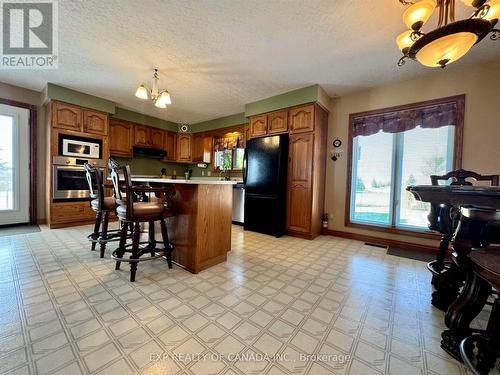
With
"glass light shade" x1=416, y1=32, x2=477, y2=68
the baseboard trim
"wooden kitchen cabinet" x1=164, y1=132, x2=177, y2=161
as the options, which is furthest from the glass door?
"glass light shade" x1=416, y1=32, x2=477, y2=68

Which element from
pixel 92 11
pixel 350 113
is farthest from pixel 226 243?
pixel 350 113

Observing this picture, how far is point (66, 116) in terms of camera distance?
3.66m

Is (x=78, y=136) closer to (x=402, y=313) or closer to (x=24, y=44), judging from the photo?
(x=24, y=44)

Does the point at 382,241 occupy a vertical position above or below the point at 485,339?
below

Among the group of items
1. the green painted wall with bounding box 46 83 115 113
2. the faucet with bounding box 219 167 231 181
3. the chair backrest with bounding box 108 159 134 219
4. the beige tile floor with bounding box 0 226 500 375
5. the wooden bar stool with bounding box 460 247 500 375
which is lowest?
the beige tile floor with bounding box 0 226 500 375

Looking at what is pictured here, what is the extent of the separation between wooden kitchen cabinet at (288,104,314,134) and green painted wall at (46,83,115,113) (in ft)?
12.4

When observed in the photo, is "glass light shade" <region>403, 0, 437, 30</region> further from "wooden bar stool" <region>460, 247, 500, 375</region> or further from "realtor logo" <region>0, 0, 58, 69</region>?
"realtor logo" <region>0, 0, 58, 69</region>

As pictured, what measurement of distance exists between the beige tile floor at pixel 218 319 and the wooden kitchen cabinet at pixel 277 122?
2.41 metres

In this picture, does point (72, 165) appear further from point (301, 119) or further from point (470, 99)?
point (470, 99)

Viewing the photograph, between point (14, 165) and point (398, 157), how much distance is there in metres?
6.70

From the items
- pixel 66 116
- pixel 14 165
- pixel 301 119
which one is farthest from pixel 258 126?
pixel 14 165

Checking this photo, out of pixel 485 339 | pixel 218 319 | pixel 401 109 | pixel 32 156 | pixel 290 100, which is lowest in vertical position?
pixel 218 319

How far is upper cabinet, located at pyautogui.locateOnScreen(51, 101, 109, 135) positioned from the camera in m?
3.56

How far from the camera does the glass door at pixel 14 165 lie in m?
3.53
